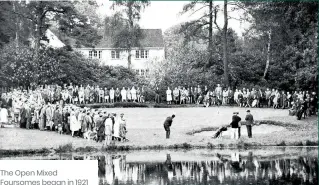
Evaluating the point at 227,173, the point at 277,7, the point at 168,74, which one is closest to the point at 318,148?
the point at 227,173

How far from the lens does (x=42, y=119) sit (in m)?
33.8

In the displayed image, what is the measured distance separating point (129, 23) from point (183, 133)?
982 inches

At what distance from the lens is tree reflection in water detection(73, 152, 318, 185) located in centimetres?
A: 1834

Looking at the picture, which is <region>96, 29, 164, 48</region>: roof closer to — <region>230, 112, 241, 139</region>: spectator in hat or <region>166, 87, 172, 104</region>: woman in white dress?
<region>166, 87, 172, 104</region>: woman in white dress

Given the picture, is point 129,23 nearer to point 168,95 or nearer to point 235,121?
point 168,95

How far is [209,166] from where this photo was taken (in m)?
21.7

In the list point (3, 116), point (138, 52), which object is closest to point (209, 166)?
point (3, 116)

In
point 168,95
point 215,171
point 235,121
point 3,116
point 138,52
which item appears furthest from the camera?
point 138,52

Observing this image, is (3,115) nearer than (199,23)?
Yes

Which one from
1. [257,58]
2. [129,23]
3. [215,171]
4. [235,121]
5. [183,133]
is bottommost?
[215,171]

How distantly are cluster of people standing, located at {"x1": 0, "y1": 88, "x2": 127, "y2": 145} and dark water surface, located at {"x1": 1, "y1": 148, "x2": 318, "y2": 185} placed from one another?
112 inches

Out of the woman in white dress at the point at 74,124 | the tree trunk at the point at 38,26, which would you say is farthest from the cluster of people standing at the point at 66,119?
the tree trunk at the point at 38,26

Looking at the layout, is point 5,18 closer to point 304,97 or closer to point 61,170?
point 304,97

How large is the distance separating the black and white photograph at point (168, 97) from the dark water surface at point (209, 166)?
5 centimetres
